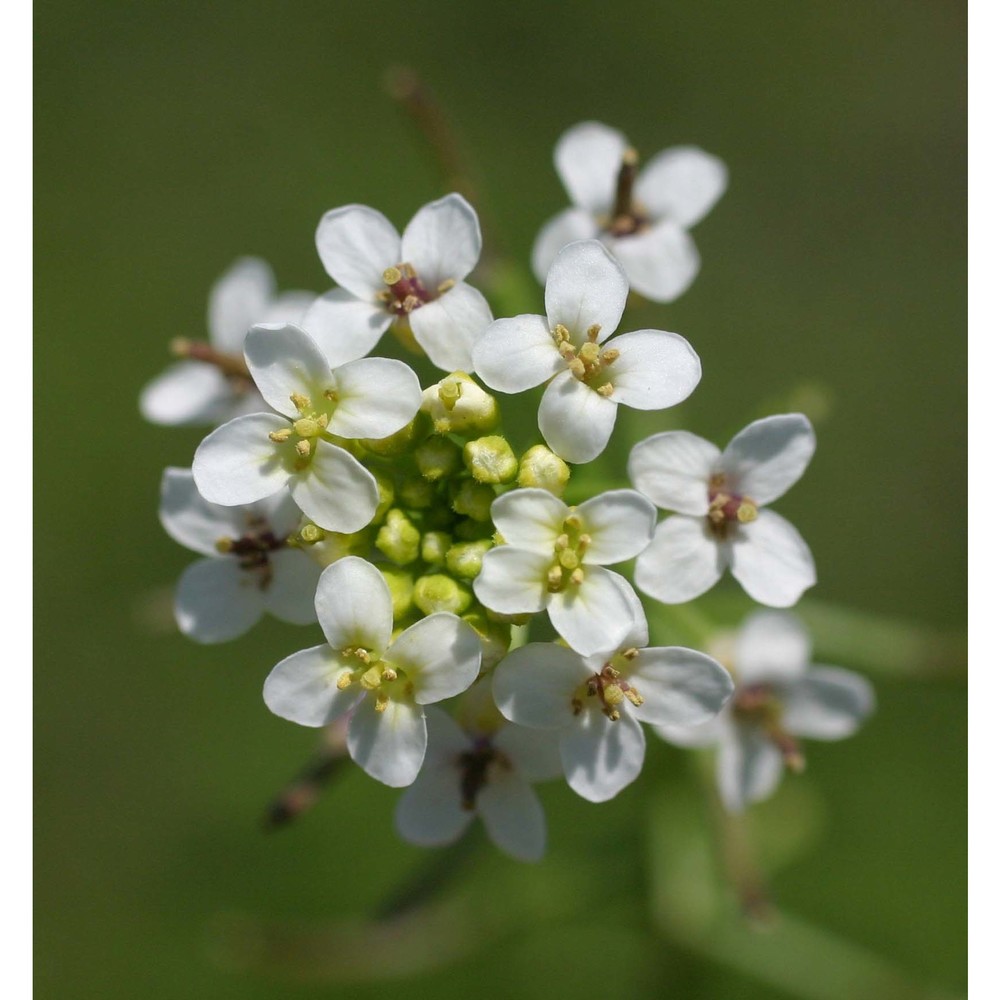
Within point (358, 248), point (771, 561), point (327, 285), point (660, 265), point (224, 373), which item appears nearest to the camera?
point (771, 561)

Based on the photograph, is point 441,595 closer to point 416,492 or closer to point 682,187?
point 416,492

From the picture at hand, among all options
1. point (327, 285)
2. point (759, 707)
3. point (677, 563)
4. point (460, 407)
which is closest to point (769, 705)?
point (759, 707)

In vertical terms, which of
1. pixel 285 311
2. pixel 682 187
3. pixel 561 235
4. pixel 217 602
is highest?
pixel 682 187

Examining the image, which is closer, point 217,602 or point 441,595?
point 441,595

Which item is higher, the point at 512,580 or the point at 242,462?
the point at 242,462

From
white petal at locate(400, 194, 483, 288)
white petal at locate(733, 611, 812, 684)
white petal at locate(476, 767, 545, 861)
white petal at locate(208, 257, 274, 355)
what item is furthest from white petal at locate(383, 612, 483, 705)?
white petal at locate(208, 257, 274, 355)

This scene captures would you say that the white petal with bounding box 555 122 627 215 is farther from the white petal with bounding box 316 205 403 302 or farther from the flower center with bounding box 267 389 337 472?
the flower center with bounding box 267 389 337 472

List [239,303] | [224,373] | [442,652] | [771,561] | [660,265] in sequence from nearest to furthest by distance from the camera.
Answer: [442,652], [771,561], [660,265], [224,373], [239,303]
